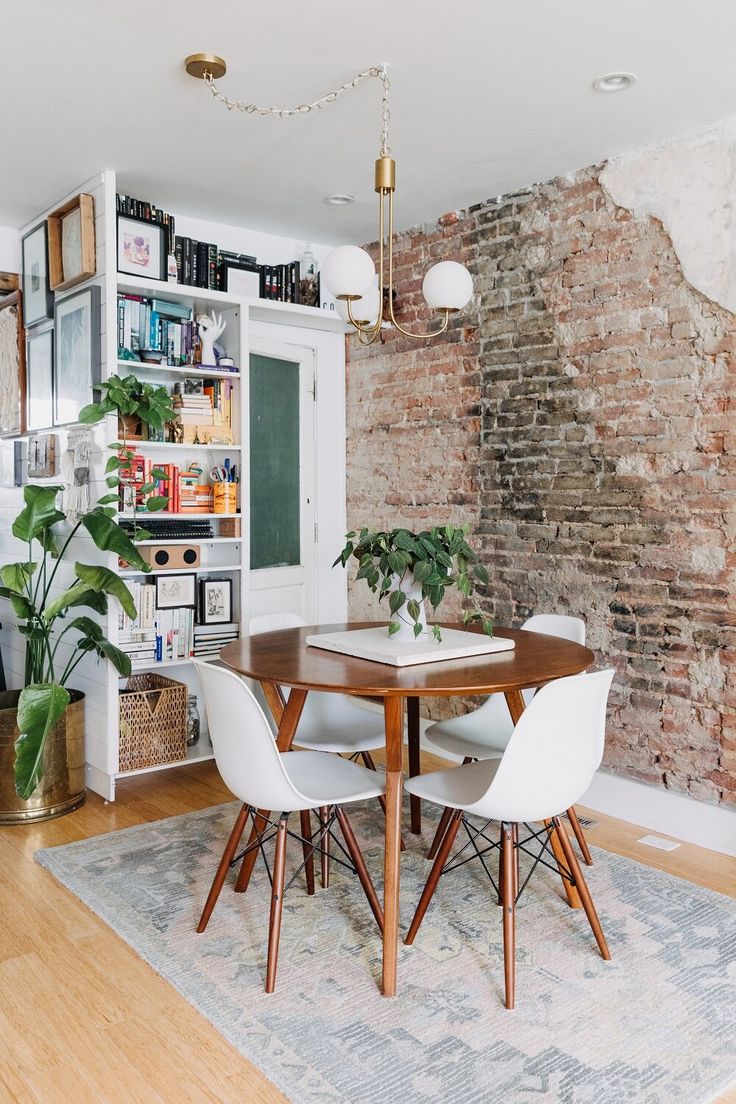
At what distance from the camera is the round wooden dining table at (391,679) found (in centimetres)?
224

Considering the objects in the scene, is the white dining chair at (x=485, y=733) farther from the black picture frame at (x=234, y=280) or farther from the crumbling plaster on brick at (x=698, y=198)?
the black picture frame at (x=234, y=280)

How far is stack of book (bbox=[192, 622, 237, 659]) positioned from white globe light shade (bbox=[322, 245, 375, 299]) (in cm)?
183

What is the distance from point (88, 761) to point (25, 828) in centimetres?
51

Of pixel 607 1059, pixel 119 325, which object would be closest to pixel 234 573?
pixel 119 325

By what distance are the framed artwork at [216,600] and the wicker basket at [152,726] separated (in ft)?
1.09

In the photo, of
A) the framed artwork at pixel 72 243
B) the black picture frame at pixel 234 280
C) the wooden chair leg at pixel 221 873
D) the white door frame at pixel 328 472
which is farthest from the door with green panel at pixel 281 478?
the wooden chair leg at pixel 221 873

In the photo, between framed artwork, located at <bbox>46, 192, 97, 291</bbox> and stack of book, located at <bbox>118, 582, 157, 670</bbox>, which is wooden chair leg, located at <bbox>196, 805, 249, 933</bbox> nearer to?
stack of book, located at <bbox>118, 582, 157, 670</bbox>

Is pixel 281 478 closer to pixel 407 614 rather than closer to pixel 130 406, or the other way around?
pixel 130 406

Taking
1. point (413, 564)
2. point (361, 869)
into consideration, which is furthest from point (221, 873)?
point (413, 564)

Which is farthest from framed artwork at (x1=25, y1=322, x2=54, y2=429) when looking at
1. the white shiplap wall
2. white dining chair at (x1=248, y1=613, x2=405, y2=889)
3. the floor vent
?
the floor vent

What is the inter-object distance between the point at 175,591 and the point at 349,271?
1816 millimetres

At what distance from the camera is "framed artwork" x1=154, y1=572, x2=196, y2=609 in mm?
3914

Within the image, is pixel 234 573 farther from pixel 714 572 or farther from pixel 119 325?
pixel 714 572

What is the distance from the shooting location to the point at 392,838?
226 cm
